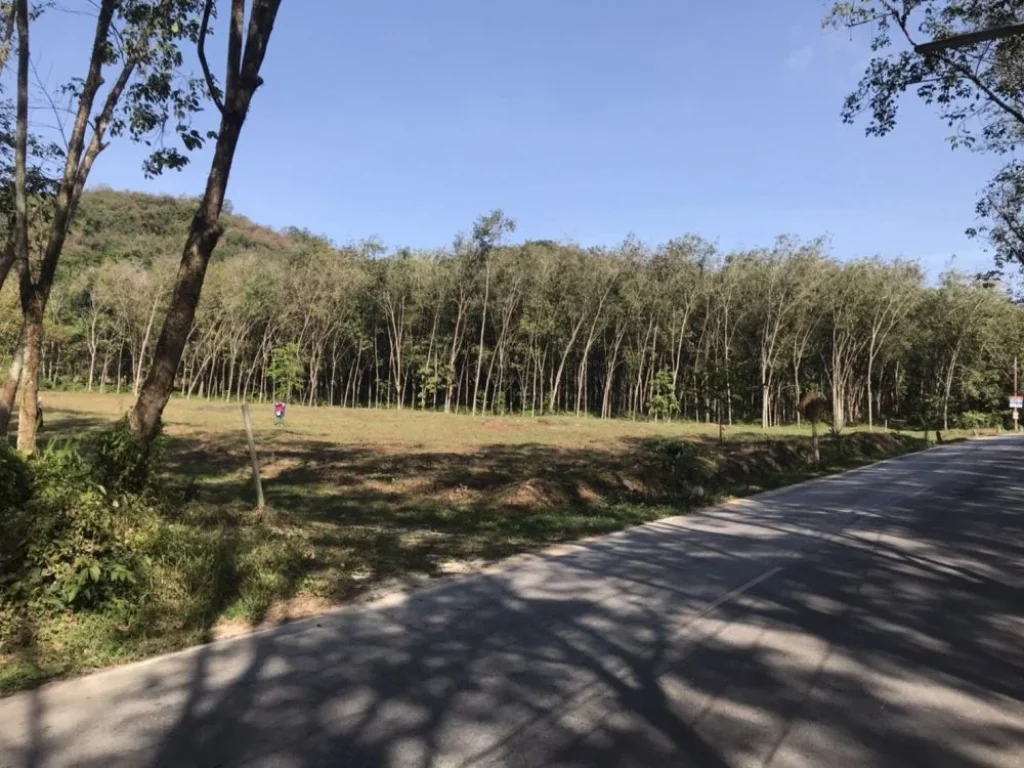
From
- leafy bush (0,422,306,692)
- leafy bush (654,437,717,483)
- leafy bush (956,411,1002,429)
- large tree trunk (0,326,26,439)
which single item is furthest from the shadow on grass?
leafy bush (956,411,1002,429)

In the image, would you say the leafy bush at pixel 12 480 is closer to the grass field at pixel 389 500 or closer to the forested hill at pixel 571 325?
the grass field at pixel 389 500

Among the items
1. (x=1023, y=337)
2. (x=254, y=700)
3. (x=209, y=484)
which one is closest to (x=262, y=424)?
(x=209, y=484)

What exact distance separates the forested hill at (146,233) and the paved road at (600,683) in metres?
54.7

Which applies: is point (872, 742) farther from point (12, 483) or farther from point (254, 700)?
point (12, 483)

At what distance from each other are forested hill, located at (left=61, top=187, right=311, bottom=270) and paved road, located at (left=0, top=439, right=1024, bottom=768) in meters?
54.7

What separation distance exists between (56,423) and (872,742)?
29956 mm

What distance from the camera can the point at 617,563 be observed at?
316 inches

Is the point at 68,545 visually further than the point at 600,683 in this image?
Yes

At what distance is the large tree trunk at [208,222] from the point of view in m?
8.09

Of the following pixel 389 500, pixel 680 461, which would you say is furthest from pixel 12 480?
pixel 680 461

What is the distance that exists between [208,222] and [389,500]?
20.3 feet

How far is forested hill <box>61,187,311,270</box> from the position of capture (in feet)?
211

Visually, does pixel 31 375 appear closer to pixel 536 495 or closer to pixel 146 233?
pixel 536 495

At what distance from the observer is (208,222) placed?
Answer: 8.23 meters
